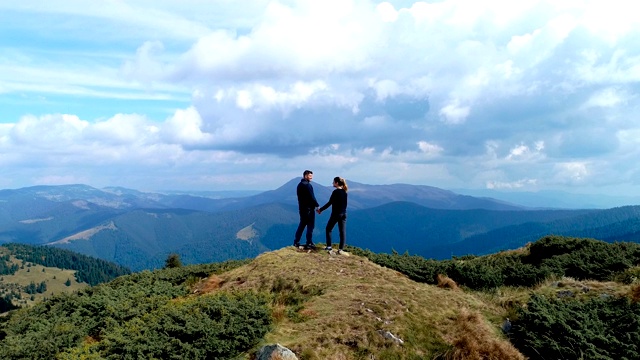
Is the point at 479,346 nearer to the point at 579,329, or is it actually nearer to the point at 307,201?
the point at 579,329

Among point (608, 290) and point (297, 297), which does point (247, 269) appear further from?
point (608, 290)

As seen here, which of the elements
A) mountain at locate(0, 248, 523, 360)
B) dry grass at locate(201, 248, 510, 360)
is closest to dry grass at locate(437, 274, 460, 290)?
mountain at locate(0, 248, 523, 360)

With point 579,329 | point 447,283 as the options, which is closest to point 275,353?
point 579,329

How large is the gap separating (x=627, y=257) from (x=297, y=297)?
1711cm

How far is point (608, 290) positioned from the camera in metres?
13.5

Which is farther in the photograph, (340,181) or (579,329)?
(340,181)

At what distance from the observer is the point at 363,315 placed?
12.1 metres

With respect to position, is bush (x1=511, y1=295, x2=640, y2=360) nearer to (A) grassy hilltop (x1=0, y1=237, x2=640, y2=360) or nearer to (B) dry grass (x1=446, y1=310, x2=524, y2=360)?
(A) grassy hilltop (x1=0, y1=237, x2=640, y2=360)

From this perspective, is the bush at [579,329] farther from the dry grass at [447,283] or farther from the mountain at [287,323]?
the dry grass at [447,283]

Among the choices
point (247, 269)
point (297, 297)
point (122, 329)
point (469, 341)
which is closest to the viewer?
point (469, 341)

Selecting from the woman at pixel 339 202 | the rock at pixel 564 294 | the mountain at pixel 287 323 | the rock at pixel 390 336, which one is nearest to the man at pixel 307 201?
the woman at pixel 339 202

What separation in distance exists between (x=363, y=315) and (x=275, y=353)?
130 inches

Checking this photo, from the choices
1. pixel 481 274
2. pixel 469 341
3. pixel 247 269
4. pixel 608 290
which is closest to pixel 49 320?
pixel 247 269

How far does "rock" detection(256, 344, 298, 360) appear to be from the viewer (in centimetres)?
976
